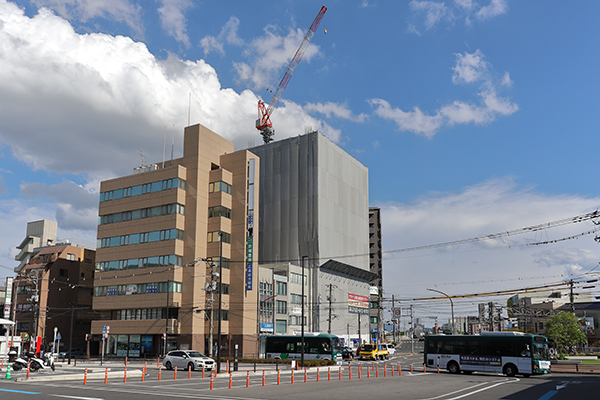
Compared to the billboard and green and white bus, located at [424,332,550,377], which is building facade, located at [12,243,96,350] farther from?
green and white bus, located at [424,332,550,377]

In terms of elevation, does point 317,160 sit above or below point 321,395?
above

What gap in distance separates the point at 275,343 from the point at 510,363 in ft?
87.0

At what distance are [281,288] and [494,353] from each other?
50.5 m

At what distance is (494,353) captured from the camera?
4034 centimetres

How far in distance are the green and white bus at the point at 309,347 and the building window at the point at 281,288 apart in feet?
92.8

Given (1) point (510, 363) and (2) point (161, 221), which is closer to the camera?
(1) point (510, 363)

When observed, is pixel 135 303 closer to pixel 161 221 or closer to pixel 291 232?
pixel 161 221

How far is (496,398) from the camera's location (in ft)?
72.8

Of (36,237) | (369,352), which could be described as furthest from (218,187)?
(36,237)

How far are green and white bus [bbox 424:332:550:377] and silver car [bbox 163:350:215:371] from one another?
19580 mm

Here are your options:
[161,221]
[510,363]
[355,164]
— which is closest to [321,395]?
[510,363]

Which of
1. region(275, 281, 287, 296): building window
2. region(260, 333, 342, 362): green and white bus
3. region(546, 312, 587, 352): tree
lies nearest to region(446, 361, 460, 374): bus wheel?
region(260, 333, 342, 362): green and white bus

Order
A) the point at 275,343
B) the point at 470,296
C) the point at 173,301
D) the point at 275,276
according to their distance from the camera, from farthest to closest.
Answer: the point at 275,276 → the point at 470,296 → the point at 173,301 → the point at 275,343

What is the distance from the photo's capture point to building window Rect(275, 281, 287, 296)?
8581cm
